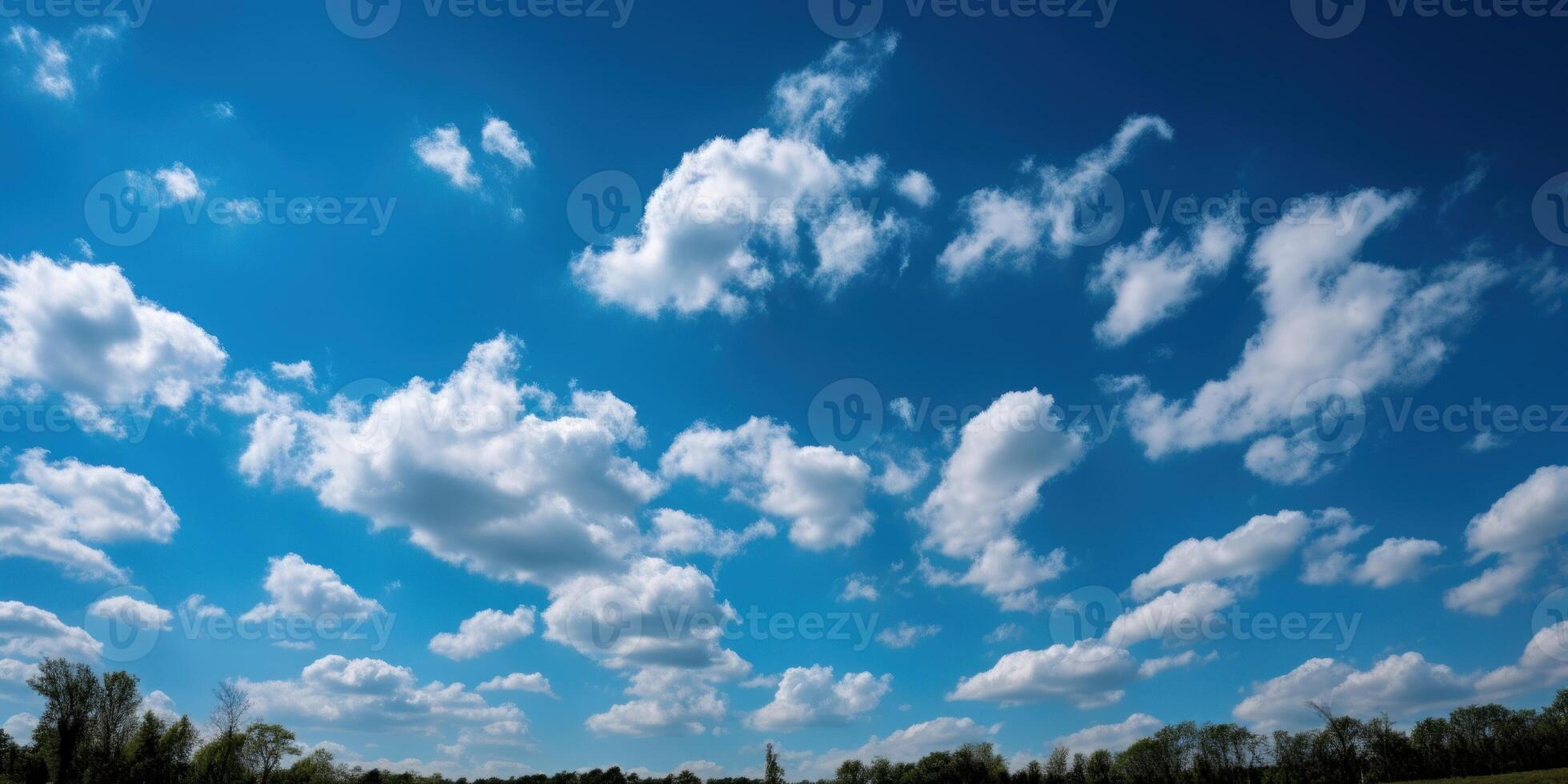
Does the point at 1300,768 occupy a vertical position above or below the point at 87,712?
below

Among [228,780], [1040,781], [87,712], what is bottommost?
[1040,781]

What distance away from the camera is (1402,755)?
13538 centimetres

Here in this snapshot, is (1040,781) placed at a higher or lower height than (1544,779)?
lower

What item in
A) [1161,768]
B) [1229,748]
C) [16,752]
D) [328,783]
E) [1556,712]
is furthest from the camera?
[1161,768]

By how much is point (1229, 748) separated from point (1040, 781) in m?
45.1

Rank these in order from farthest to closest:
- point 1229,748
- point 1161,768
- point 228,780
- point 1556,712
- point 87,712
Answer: point 1161,768, point 1229,748, point 1556,712, point 228,780, point 87,712

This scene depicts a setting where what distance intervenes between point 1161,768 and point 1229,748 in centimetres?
1693

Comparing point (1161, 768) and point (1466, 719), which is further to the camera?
point (1161, 768)

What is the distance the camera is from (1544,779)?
80.4 metres

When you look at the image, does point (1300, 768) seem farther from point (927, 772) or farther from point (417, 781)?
point (417, 781)

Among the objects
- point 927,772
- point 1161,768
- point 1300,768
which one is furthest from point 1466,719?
point 927,772

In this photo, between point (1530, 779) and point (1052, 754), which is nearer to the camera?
point (1530, 779)

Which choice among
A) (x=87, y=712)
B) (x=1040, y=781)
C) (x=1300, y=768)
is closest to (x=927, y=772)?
(x=1040, y=781)

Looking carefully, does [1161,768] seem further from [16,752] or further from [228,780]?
[16,752]
